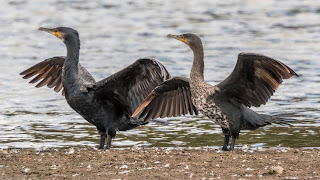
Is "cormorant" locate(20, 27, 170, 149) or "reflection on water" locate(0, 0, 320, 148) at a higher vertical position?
"cormorant" locate(20, 27, 170, 149)

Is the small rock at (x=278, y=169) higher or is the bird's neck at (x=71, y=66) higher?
Answer: the bird's neck at (x=71, y=66)

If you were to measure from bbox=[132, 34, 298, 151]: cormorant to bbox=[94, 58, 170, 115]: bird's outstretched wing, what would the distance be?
121 millimetres

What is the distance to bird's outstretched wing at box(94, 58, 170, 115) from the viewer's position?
10.1 m

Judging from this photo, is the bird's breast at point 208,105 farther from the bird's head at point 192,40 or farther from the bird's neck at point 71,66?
the bird's neck at point 71,66

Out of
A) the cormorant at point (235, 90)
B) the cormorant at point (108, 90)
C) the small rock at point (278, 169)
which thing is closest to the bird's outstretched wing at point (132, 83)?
the cormorant at point (108, 90)

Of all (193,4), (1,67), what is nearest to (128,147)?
(1,67)

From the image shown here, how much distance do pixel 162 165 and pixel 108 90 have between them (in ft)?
7.00

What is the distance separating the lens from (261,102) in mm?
10078

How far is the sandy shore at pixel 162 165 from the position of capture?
8039 millimetres

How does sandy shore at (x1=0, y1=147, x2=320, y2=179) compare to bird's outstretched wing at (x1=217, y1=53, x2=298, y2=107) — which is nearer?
sandy shore at (x1=0, y1=147, x2=320, y2=179)

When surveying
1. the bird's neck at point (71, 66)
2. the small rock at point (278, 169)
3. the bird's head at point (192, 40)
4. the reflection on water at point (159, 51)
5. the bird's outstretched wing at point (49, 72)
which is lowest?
the reflection on water at point (159, 51)

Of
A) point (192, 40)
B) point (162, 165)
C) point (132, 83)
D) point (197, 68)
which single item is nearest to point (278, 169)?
point (162, 165)

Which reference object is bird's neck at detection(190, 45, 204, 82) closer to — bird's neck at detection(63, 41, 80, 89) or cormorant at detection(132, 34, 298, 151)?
cormorant at detection(132, 34, 298, 151)

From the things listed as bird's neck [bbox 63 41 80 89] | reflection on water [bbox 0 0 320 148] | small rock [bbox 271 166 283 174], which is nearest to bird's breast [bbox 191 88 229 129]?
reflection on water [bbox 0 0 320 148]
